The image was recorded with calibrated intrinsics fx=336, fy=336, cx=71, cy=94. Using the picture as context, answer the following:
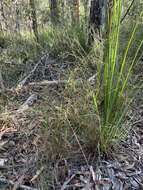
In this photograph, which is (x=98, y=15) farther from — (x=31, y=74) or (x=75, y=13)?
(x=75, y=13)

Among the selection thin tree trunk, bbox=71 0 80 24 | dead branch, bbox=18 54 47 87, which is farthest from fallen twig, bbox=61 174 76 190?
thin tree trunk, bbox=71 0 80 24

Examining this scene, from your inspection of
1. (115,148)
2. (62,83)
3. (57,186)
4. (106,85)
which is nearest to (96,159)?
(115,148)

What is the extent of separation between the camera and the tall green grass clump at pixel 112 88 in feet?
5.43

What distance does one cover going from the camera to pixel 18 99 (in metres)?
2.63

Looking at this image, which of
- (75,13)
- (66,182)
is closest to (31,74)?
(66,182)

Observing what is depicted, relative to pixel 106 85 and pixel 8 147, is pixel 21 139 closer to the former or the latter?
pixel 8 147

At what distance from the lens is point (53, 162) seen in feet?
5.99

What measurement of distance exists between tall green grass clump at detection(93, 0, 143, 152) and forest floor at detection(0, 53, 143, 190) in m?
0.12

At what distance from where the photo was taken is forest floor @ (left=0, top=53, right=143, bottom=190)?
1.75m

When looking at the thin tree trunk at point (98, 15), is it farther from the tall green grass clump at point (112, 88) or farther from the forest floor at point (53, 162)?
the tall green grass clump at point (112, 88)

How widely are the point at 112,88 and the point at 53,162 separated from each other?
51cm

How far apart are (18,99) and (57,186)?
106 centimetres

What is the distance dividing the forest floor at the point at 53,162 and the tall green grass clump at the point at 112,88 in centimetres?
12

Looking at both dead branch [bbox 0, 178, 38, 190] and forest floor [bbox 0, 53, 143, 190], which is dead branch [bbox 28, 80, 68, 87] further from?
dead branch [bbox 0, 178, 38, 190]
